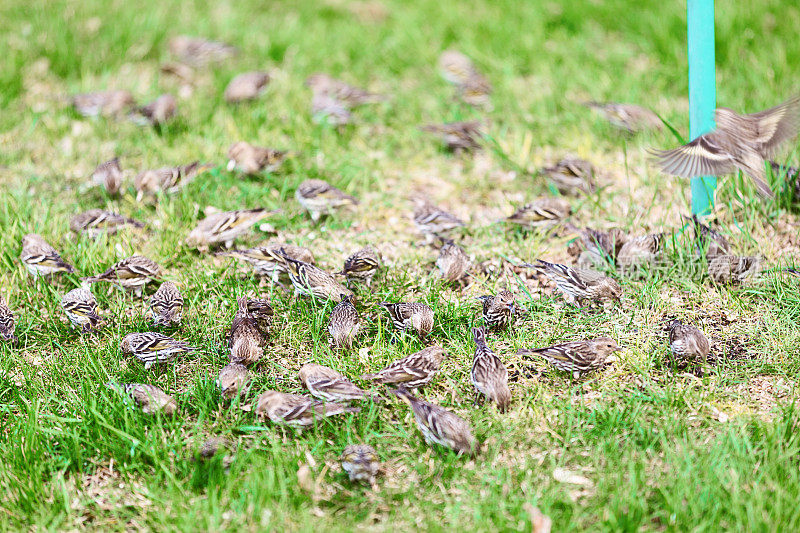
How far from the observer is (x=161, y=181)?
5238 millimetres

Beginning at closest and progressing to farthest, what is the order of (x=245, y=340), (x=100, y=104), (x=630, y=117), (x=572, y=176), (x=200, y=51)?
(x=245, y=340) < (x=572, y=176) < (x=630, y=117) < (x=100, y=104) < (x=200, y=51)

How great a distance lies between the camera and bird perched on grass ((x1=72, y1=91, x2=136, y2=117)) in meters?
6.36

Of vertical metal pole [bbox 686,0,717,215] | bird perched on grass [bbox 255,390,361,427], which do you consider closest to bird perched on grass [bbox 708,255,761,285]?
vertical metal pole [bbox 686,0,717,215]

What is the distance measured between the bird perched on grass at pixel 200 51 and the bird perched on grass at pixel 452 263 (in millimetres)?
3724

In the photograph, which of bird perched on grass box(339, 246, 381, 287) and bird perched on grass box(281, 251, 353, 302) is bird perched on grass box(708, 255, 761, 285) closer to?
bird perched on grass box(339, 246, 381, 287)

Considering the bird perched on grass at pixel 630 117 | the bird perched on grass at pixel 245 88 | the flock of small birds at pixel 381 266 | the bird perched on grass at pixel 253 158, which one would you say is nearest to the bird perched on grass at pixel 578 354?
the flock of small birds at pixel 381 266

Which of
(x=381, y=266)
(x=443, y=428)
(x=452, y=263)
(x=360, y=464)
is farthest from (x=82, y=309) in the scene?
(x=443, y=428)

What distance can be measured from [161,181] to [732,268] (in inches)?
141

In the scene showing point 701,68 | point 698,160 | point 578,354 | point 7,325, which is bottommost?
point 7,325

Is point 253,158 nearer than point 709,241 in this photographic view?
No

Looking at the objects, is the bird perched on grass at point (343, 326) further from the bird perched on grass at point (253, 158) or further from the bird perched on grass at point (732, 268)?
the bird perched on grass at point (732, 268)

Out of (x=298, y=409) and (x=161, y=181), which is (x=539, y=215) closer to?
(x=298, y=409)

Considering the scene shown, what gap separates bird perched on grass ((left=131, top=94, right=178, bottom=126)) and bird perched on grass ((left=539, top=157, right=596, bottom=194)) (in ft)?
9.77

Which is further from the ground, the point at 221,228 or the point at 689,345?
the point at 689,345
